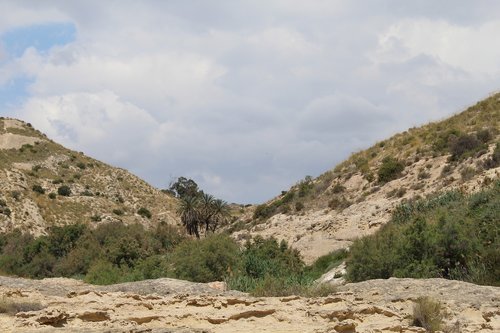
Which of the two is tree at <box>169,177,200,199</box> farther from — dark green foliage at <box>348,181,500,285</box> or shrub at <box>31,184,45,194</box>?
dark green foliage at <box>348,181,500,285</box>

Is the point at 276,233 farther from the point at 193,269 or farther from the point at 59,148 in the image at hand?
the point at 59,148

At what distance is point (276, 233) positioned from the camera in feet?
139

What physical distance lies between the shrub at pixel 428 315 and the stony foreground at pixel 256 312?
0.61ft

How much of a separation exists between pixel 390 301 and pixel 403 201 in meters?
24.5

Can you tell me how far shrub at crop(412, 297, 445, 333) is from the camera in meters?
10.6

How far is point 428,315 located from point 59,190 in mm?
66981

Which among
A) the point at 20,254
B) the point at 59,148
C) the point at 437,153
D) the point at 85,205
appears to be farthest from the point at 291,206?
the point at 59,148

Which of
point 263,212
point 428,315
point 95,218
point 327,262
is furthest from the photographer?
point 95,218

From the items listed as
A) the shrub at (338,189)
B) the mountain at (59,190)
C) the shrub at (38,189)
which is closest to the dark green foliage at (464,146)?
the shrub at (338,189)

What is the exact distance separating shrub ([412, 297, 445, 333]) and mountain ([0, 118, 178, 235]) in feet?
183

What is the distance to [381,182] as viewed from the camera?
42906 millimetres

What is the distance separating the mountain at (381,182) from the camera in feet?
118

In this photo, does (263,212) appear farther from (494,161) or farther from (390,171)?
(494,161)

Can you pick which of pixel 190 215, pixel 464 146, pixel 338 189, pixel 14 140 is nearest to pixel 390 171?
pixel 338 189
